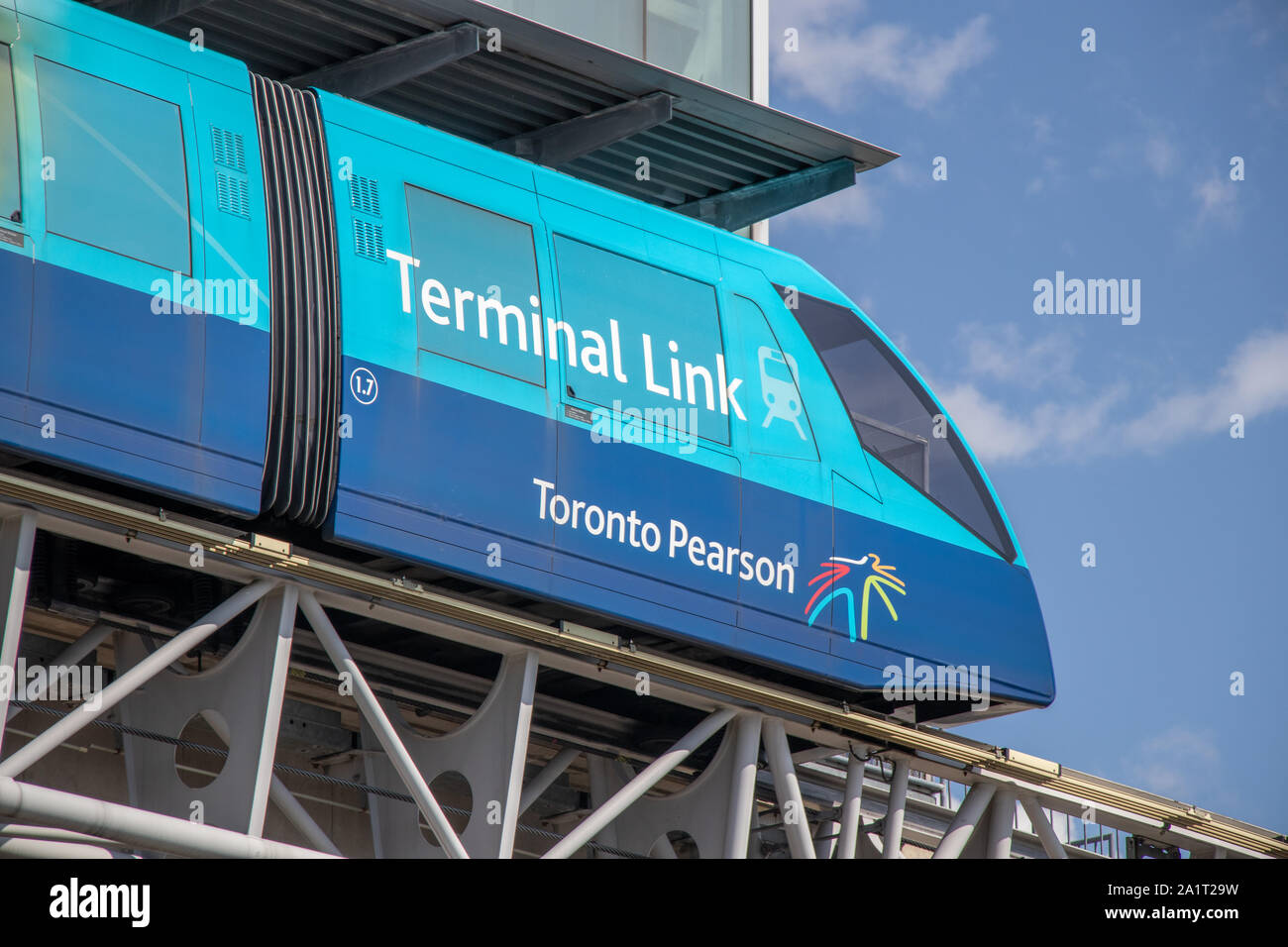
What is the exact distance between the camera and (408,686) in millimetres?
14305

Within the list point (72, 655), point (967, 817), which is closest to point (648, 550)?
point (72, 655)

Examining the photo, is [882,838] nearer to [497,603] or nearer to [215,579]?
[497,603]

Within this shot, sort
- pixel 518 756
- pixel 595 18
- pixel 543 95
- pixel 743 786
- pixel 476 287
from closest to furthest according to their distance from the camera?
pixel 476 287 → pixel 518 756 → pixel 743 786 → pixel 543 95 → pixel 595 18

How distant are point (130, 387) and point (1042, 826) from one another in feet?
27.7

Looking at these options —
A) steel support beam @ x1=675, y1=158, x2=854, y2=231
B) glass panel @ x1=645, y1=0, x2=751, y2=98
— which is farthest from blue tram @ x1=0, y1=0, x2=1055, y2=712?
glass panel @ x1=645, y1=0, x2=751, y2=98

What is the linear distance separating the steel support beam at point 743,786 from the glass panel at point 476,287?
124 inches

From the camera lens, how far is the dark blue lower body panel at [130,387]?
1045 cm

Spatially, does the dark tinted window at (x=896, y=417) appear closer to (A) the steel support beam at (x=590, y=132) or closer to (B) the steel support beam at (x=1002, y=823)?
(A) the steel support beam at (x=590, y=132)

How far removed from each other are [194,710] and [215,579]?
908 millimetres

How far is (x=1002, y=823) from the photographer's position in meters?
15.8

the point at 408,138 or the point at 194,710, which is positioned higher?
the point at 408,138

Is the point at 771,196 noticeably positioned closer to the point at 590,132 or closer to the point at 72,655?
the point at 590,132

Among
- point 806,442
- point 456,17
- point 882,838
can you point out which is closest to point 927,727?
point 882,838
